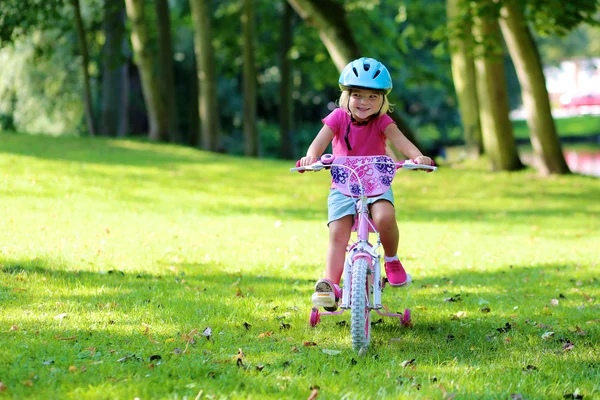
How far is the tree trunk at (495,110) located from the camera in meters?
20.6

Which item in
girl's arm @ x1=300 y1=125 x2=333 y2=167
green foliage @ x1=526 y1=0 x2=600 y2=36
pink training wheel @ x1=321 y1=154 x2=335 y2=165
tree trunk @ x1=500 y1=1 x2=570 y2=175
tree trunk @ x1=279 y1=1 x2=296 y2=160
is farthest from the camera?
tree trunk @ x1=279 y1=1 x2=296 y2=160

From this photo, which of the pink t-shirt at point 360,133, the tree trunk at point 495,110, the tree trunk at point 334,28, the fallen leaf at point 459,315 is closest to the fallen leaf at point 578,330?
the fallen leaf at point 459,315

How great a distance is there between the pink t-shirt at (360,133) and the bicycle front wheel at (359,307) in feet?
2.72

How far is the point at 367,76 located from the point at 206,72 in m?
19.3

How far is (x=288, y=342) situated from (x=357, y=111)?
1.67 m

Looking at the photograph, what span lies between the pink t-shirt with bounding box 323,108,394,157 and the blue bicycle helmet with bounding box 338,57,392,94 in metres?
0.25

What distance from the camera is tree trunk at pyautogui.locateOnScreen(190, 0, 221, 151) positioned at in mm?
24172

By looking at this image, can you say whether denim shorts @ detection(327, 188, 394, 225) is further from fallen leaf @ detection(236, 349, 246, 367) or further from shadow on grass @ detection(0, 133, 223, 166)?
shadow on grass @ detection(0, 133, 223, 166)

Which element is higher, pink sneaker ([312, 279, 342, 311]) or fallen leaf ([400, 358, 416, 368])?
pink sneaker ([312, 279, 342, 311])

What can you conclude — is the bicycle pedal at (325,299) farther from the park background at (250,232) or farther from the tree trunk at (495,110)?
the tree trunk at (495,110)

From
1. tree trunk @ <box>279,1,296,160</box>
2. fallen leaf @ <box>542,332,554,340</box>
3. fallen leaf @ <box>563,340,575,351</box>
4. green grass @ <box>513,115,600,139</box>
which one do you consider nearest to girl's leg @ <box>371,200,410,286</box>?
Answer: fallen leaf @ <box>542,332,554,340</box>

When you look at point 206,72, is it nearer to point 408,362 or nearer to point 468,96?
point 468,96

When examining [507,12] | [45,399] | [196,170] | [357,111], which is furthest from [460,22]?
[45,399]

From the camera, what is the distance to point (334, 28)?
A: 20656 millimetres
